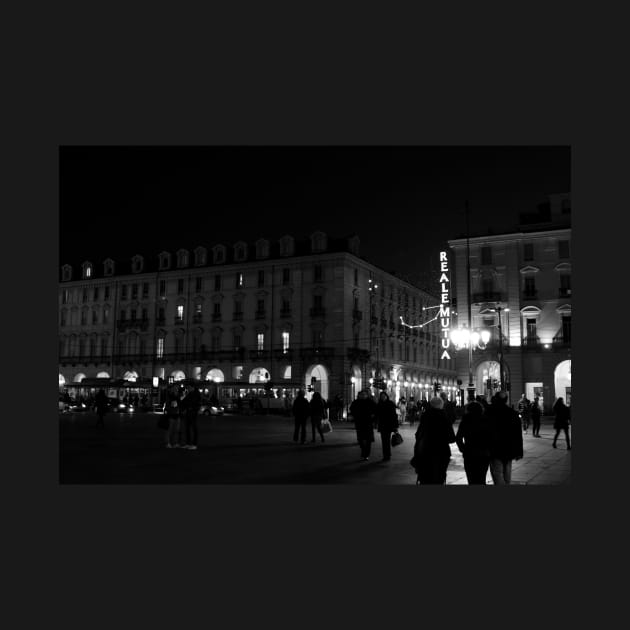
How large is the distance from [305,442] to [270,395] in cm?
3220

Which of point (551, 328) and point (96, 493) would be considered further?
point (551, 328)

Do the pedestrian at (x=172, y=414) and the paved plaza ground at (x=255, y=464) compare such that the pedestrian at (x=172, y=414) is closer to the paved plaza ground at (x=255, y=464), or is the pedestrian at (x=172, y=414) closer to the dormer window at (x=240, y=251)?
the paved plaza ground at (x=255, y=464)

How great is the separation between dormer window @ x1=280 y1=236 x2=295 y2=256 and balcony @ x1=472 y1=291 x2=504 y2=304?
64.8 ft

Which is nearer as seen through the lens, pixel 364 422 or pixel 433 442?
pixel 433 442

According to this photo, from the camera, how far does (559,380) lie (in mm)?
47844

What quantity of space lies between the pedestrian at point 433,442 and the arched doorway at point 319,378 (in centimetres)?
5035

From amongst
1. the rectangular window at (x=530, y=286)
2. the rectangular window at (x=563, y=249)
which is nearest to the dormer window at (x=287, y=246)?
the rectangular window at (x=530, y=286)

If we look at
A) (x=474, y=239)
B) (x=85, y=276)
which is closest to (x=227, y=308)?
(x=85, y=276)

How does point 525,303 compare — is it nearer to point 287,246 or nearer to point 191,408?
point 287,246

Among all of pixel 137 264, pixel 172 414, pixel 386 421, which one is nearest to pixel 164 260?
pixel 137 264

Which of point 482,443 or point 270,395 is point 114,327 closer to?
point 270,395

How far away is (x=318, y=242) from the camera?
61812 millimetres

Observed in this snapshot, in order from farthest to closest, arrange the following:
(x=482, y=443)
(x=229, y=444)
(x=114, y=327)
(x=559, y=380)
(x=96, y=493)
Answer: (x=114, y=327)
(x=559, y=380)
(x=229, y=444)
(x=96, y=493)
(x=482, y=443)

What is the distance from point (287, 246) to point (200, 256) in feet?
34.7
